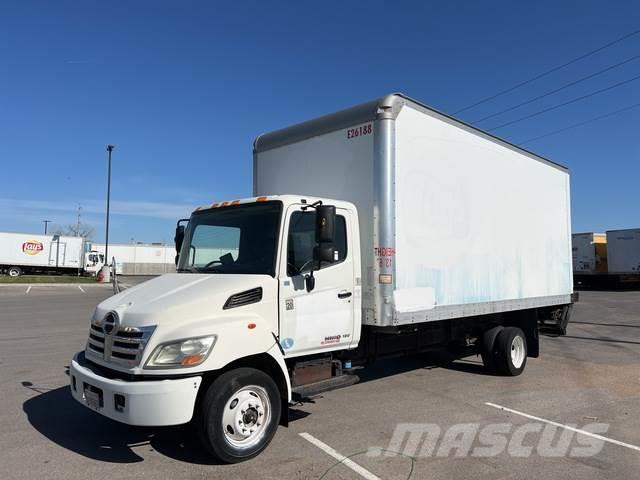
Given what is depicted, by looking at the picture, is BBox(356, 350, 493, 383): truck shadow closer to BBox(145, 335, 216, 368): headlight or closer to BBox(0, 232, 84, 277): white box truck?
BBox(145, 335, 216, 368): headlight

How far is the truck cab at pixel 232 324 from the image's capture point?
14.0 feet

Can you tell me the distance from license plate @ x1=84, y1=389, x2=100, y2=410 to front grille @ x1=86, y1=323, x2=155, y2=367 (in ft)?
0.99

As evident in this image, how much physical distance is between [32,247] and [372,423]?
162ft

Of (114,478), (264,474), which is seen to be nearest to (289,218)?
(264,474)

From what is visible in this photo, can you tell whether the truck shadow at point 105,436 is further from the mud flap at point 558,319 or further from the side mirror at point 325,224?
the mud flap at point 558,319

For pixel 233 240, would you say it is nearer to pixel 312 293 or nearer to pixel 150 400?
pixel 312 293

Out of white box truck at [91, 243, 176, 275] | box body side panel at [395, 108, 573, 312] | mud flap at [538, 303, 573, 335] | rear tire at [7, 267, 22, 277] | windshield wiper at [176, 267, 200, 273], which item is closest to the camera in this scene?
windshield wiper at [176, 267, 200, 273]

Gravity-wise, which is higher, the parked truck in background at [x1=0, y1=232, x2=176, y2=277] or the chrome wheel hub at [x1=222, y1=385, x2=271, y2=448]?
the parked truck in background at [x1=0, y1=232, x2=176, y2=277]

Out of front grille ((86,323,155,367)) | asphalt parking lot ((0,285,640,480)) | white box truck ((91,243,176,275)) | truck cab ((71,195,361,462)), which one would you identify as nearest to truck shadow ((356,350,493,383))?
asphalt parking lot ((0,285,640,480))

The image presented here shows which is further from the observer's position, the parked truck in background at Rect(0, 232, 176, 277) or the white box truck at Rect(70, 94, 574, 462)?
the parked truck in background at Rect(0, 232, 176, 277)

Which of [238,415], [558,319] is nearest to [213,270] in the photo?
[238,415]

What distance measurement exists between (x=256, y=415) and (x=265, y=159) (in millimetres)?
3840

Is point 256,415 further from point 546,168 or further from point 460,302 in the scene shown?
point 546,168

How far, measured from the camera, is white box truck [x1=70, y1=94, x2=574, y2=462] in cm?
440
